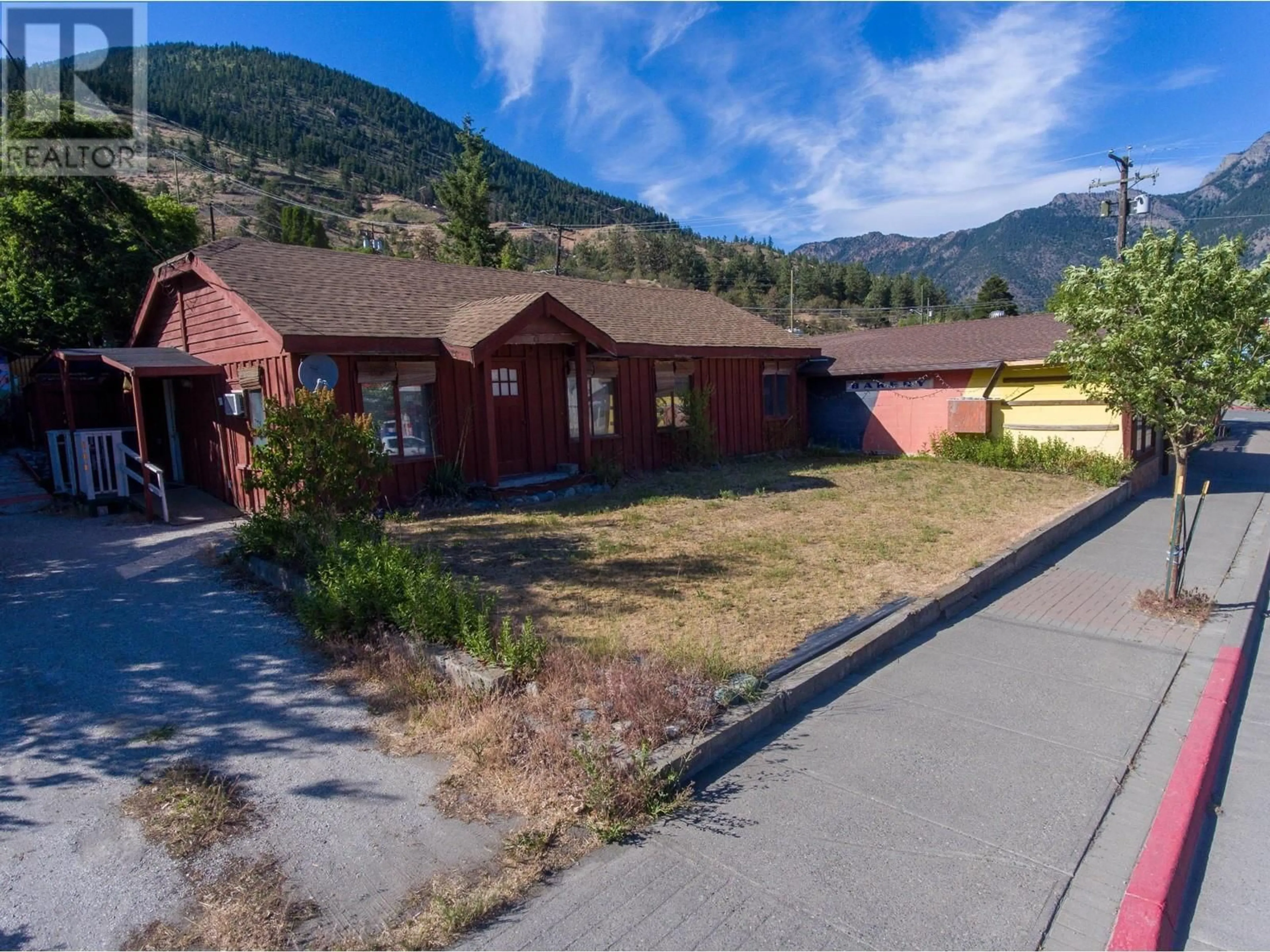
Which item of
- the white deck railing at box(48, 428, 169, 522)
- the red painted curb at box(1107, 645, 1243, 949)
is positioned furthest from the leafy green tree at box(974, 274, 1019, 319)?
the white deck railing at box(48, 428, 169, 522)

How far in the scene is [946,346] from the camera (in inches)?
709

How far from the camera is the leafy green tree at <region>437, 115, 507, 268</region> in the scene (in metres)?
39.8

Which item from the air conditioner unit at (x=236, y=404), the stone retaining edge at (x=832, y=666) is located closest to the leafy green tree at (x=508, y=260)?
the air conditioner unit at (x=236, y=404)

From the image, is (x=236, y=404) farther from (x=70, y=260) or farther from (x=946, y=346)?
(x=946, y=346)

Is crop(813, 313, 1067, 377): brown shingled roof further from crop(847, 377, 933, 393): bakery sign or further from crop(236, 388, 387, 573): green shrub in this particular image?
crop(236, 388, 387, 573): green shrub

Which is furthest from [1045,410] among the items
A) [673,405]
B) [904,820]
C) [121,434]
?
[121,434]

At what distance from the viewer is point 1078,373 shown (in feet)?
25.2

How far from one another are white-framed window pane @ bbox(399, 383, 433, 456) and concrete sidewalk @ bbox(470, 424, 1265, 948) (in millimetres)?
7803

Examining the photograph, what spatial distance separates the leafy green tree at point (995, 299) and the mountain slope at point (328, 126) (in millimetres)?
36144

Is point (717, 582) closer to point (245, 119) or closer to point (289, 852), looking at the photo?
point (289, 852)

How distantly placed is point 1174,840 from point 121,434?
13.5 meters

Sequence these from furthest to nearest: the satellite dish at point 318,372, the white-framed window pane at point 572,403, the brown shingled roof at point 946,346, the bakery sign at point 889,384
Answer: the bakery sign at point 889,384 < the brown shingled roof at point 946,346 < the white-framed window pane at point 572,403 < the satellite dish at point 318,372

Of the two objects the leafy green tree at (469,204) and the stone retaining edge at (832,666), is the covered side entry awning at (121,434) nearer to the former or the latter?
the stone retaining edge at (832,666)

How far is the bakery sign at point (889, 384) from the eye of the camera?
17062 millimetres
